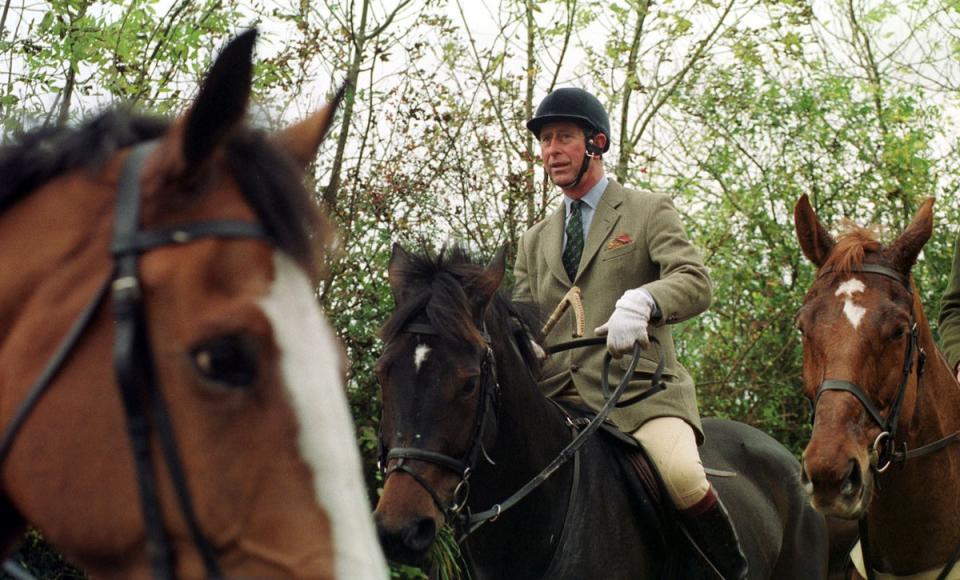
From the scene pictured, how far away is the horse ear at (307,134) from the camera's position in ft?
6.22

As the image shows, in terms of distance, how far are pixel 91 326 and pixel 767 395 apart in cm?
894

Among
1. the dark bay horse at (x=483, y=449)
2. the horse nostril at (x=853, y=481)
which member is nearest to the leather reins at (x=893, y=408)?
the horse nostril at (x=853, y=481)

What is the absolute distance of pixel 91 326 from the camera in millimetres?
1621

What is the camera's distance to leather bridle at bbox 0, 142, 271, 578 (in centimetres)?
154

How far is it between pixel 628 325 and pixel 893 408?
107 centimetres

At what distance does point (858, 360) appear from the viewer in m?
4.06

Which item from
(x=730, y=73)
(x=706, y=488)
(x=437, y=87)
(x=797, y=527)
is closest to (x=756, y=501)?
(x=797, y=527)

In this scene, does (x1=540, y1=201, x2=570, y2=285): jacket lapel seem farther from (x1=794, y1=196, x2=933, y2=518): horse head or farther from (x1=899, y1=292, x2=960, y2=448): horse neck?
(x1=899, y1=292, x2=960, y2=448): horse neck

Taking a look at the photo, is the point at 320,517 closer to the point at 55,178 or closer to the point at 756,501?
the point at 55,178

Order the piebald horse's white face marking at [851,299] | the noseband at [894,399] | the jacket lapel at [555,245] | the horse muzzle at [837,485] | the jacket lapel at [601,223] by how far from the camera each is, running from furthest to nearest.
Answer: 1. the jacket lapel at [555,245]
2. the jacket lapel at [601,223]
3. the piebald horse's white face marking at [851,299]
4. the noseband at [894,399]
5. the horse muzzle at [837,485]

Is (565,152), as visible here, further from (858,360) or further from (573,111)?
(858,360)

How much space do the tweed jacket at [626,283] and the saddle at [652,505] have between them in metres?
0.10

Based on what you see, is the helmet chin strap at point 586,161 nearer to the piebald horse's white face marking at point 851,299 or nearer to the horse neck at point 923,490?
the piebald horse's white face marking at point 851,299

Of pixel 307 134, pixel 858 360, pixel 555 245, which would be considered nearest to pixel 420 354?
pixel 555 245
